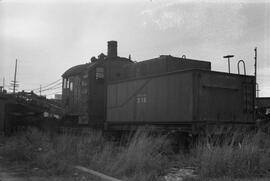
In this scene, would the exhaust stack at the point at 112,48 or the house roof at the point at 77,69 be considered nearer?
the house roof at the point at 77,69

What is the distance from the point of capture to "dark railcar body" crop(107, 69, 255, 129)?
12.3 m

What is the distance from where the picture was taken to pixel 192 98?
12.3 metres

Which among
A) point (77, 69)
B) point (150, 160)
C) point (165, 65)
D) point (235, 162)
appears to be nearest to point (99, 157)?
point (150, 160)

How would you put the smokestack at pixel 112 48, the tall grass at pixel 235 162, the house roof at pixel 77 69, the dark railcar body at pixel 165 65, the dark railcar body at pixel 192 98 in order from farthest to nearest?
the smokestack at pixel 112 48, the house roof at pixel 77 69, the dark railcar body at pixel 165 65, the dark railcar body at pixel 192 98, the tall grass at pixel 235 162

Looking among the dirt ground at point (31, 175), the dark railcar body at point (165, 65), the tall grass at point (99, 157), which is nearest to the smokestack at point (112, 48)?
the dark railcar body at point (165, 65)

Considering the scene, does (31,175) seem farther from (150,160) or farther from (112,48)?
(112,48)

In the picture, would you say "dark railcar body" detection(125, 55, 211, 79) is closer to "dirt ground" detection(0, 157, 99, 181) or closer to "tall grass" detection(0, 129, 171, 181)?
"tall grass" detection(0, 129, 171, 181)

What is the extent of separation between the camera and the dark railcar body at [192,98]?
1232cm

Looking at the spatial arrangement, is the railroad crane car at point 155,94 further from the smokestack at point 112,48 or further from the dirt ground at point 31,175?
the dirt ground at point 31,175

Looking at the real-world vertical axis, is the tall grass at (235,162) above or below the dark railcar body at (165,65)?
below

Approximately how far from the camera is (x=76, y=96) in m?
19.3

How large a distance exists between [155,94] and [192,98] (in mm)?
2099

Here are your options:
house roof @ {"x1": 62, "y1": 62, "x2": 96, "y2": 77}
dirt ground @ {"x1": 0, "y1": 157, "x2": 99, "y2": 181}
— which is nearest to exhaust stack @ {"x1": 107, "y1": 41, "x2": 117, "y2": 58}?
house roof @ {"x1": 62, "y1": 62, "x2": 96, "y2": 77}

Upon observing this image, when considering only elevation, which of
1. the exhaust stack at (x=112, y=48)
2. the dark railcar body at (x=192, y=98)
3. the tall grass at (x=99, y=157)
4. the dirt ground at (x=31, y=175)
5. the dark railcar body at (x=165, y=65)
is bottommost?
the dirt ground at (x=31, y=175)
